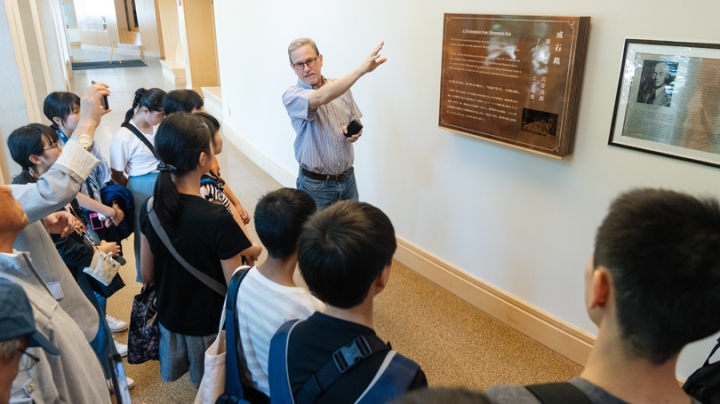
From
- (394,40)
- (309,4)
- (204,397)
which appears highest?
(309,4)

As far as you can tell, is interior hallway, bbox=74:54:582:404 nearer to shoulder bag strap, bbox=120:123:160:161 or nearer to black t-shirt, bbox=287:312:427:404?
shoulder bag strap, bbox=120:123:160:161

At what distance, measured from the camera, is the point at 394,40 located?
3256mm

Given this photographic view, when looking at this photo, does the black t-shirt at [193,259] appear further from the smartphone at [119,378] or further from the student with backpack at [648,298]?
the student with backpack at [648,298]

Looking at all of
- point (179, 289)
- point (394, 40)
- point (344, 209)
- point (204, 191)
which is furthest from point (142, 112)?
point (344, 209)

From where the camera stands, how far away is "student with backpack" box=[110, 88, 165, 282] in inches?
100

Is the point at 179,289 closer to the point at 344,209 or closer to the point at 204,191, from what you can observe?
the point at 204,191

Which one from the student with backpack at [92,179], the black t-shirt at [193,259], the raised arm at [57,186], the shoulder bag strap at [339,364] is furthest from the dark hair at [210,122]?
the shoulder bag strap at [339,364]

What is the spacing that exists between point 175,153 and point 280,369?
0.94 m

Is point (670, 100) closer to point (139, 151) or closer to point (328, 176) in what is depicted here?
point (328, 176)

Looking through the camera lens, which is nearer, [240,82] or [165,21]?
[240,82]

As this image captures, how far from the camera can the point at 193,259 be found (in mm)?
1698

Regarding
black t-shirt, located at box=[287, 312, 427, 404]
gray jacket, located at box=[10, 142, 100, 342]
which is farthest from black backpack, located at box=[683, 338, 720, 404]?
gray jacket, located at box=[10, 142, 100, 342]

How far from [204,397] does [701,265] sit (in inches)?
53.6

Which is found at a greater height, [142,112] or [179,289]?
[142,112]
